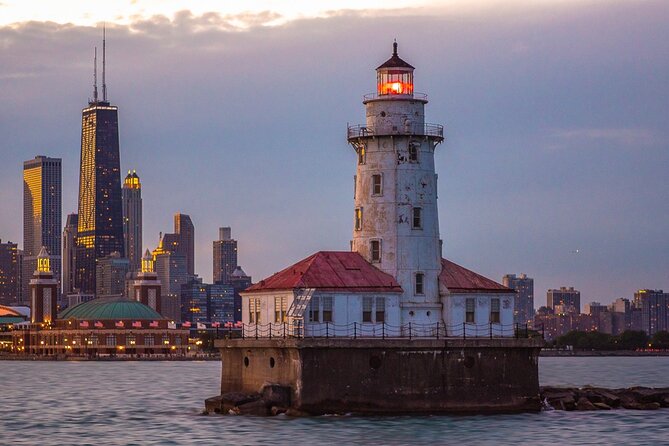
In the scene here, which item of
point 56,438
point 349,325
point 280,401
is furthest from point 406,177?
point 56,438

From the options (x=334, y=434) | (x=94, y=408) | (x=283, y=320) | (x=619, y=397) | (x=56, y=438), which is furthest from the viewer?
(x=94, y=408)

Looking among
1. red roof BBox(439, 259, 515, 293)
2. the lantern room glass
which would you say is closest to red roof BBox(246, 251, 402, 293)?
red roof BBox(439, 259, 515, 293)

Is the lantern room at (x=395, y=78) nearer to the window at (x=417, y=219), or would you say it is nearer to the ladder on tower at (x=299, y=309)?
the window at (x=417, y=219)

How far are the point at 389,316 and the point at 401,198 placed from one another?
6.39 meters

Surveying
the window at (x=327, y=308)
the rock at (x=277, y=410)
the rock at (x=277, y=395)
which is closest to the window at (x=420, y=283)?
the window at (x=327, y=308)

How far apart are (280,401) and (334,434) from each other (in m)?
6.69

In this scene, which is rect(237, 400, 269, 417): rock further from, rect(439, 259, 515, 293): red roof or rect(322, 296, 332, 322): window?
rect(439, 259, 515, 293): red roof

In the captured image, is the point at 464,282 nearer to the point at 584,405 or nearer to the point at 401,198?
the point at 401,198

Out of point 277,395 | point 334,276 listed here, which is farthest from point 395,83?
point 277,395

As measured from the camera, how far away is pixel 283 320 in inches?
2980

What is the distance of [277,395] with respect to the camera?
239ft

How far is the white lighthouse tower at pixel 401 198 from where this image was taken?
78.4 metres

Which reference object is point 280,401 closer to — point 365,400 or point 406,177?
point 365,400

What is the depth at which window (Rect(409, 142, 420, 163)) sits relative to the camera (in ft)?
259
